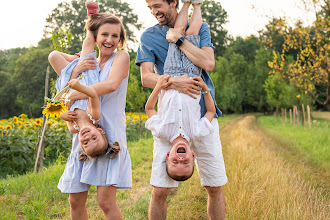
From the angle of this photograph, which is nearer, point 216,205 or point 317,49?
point 216,205

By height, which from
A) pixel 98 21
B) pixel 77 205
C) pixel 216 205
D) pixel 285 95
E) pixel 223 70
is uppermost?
pixel 223 70

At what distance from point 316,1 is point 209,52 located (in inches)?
310

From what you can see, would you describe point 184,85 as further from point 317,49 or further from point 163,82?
point 317,49

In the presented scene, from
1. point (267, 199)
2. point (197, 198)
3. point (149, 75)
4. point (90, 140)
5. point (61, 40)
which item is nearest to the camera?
point (90, 140)

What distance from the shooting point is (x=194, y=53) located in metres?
2.54

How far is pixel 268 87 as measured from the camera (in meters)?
31.1

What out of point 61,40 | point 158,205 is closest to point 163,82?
point 158,205

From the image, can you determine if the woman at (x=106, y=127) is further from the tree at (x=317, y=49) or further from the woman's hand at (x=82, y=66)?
the tree at (x=317, y=49)

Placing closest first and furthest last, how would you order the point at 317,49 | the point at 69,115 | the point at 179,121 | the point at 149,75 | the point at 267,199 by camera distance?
the point at 69,115 < the point at 179,121 < the point at 149,75 < the point at 267,199 < the point at 317,49

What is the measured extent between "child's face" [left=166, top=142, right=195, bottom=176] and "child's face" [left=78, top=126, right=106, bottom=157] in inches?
21.0

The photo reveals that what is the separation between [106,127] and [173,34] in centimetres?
94

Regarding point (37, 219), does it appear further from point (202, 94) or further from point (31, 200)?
point (202, 94)

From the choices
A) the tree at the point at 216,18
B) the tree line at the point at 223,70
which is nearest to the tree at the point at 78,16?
the tree line at the point at 223,70

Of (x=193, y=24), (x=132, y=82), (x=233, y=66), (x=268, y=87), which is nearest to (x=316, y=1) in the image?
(x=132, y=82)
